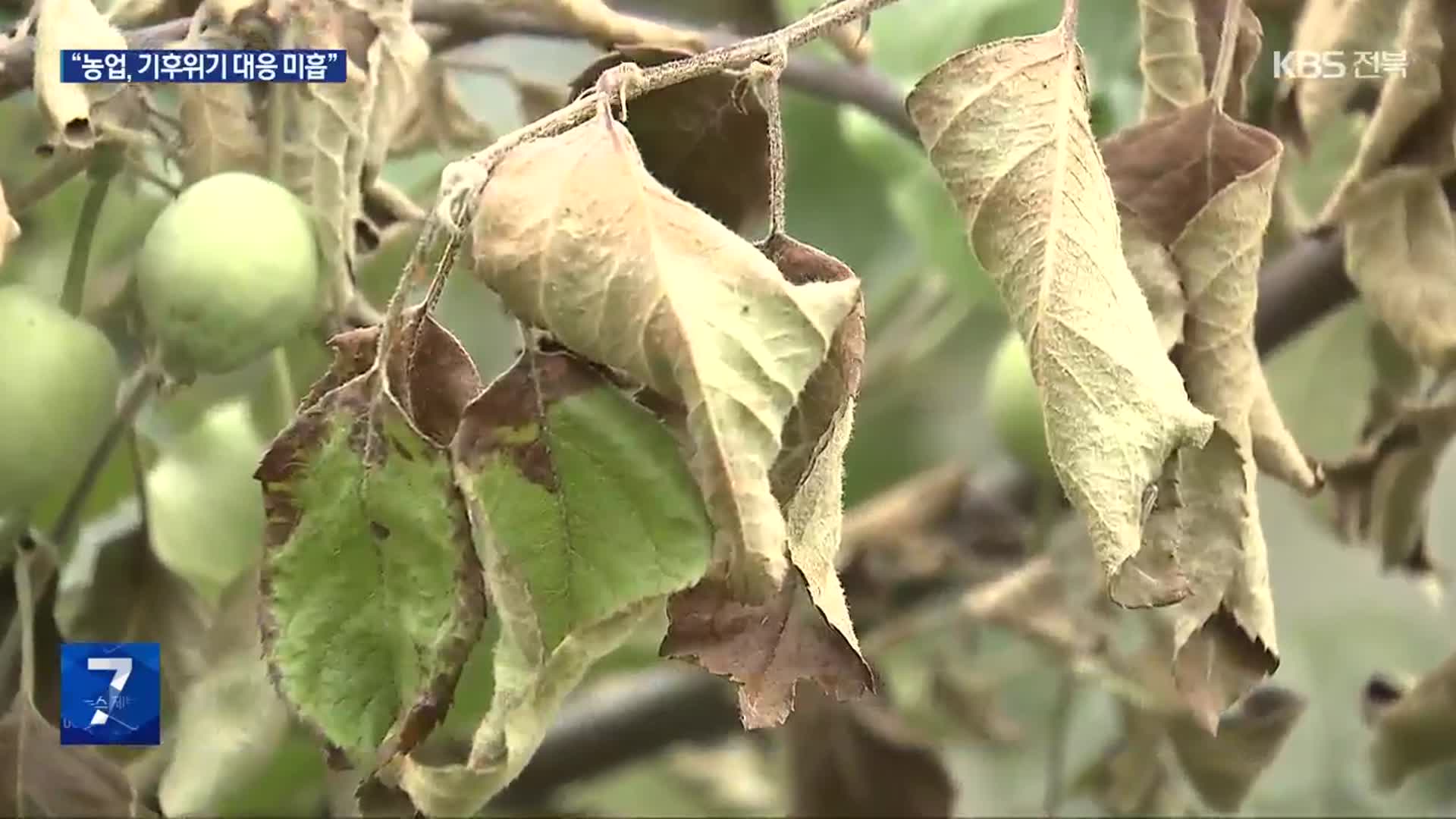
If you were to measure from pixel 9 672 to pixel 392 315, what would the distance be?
223 mm

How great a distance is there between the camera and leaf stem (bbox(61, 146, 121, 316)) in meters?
0.35

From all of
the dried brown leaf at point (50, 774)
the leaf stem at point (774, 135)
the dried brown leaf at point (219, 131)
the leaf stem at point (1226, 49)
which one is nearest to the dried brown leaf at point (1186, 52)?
the leaf stem at point (1226, 49)

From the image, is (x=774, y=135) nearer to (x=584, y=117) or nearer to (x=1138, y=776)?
(x=584, y=117)

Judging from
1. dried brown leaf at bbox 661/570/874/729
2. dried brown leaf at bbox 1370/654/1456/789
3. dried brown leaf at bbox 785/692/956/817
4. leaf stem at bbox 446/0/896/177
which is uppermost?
leaf stem at bbox 446/0/896/177

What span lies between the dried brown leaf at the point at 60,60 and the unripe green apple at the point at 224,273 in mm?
28

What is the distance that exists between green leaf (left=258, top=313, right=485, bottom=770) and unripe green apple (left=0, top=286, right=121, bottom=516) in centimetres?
9

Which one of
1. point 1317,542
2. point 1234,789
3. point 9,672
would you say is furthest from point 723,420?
point 1317,542

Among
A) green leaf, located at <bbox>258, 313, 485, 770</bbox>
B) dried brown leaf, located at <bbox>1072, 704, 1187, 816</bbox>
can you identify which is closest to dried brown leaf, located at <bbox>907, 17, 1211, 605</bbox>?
green leaf, located at <bbox>258, 313, 485, 770</bbox>

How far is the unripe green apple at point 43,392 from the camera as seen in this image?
33cm

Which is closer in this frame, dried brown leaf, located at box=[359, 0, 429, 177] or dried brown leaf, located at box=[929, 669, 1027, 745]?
dried brown leaf, located at box=[359, 0, 429, 177]

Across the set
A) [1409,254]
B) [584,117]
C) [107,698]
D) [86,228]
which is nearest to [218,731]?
Answer: [107,698]

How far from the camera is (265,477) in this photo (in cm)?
28

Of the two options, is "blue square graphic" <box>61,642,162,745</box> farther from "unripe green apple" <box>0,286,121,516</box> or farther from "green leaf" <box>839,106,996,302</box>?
"green leaf" <box>839,106,996,302</box>

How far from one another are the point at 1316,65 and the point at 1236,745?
26cm
